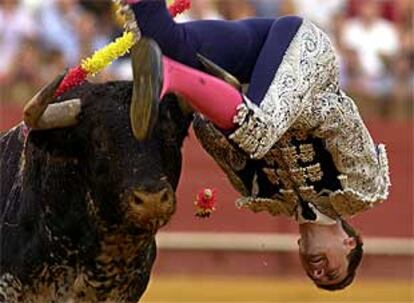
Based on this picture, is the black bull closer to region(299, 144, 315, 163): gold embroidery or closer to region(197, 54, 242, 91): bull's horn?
region(197, 54, 242, 91): bull's horn

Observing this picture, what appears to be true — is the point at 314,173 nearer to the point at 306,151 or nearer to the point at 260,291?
the point at 306,151

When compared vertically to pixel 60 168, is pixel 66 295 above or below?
below

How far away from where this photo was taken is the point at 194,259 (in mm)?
9820

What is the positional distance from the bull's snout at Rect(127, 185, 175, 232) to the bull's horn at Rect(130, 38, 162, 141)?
18cm

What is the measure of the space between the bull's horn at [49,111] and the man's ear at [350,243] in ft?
3.49

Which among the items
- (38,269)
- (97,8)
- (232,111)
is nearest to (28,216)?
(38,269)

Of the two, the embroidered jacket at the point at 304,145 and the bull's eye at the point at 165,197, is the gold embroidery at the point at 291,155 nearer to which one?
the embroidered jacket at the point at 304,145

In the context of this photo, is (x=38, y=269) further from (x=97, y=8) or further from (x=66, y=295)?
(x=97, y=8)

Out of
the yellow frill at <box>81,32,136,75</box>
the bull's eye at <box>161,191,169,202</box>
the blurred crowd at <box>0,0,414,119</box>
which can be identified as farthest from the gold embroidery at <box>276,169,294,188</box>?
the blurred crowd at <box>0,0,414,119</box>

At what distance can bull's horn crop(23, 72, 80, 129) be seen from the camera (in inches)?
173

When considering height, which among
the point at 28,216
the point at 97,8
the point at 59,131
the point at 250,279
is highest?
the point at 59,131

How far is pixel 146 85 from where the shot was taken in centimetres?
412

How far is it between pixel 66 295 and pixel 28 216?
10.6 inches

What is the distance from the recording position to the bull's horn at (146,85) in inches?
162
